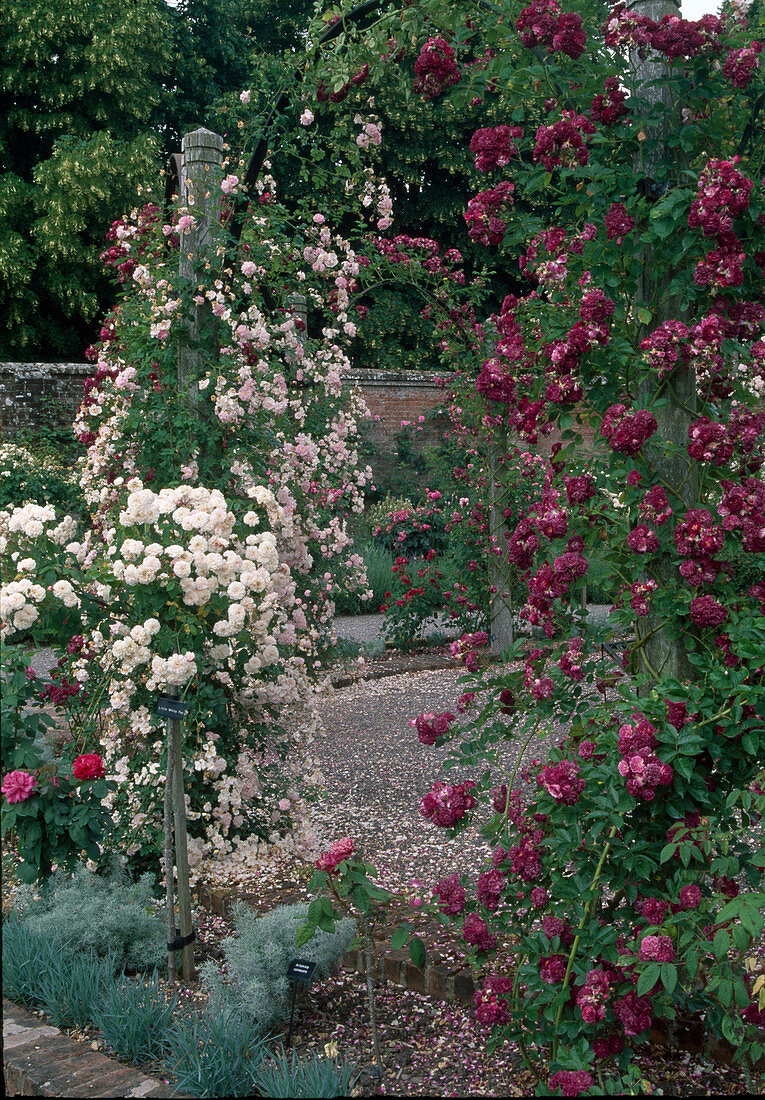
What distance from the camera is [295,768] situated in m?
4.40

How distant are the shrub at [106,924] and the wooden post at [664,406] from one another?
5.17ft

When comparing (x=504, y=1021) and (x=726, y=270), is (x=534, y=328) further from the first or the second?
(x=504, y=1021)

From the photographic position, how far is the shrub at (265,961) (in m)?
2.32

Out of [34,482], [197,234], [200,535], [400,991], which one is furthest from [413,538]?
[400,991]

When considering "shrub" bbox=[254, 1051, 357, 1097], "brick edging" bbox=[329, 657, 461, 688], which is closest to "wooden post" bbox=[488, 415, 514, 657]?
"brick edging" bbox=[329, 657, 461, 688]

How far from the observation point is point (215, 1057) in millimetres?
2074

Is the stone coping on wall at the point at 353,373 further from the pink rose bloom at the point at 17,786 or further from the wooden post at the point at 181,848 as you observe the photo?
the pink rose bloom at the point at 17,786

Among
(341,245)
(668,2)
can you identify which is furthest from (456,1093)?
(341,245)

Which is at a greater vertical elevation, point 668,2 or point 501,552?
point 668,2

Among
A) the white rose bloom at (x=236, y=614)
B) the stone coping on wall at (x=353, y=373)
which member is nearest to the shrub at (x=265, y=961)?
the white rose bloom at (x=236, y=614)

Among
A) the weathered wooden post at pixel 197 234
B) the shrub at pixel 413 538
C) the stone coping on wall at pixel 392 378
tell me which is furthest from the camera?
the stone coping on wall at pixel 392 378

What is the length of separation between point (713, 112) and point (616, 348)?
0.67 m

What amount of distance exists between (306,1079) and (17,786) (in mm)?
918

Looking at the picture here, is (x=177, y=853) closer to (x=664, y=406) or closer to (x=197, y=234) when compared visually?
(x=664, y=406)
